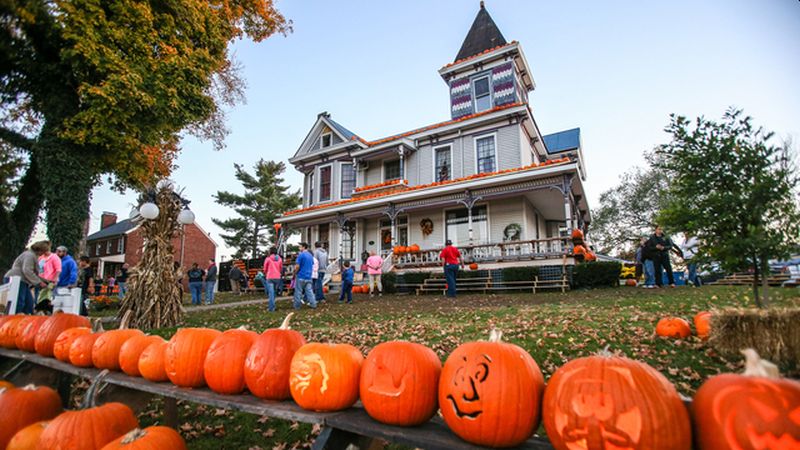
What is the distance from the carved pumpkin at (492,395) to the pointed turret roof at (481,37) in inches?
906

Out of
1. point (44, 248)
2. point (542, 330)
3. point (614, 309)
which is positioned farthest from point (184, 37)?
point (614, 309)

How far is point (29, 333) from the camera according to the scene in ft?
12.9

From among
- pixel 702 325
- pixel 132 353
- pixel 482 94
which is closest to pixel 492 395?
pixel 132 353

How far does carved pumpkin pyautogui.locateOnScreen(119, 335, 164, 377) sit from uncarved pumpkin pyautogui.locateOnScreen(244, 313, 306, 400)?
44.5 inches

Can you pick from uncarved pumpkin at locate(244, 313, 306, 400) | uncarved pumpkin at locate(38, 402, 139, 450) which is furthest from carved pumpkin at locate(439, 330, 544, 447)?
uncarved pumpkin at locate(38, 402, 139, 450)

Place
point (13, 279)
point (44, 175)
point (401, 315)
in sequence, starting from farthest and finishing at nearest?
point (44, 175) < point (401, 315) < point (13, 279)

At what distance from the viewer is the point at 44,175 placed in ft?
33.5

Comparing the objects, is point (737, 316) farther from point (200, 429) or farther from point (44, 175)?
point (44, 175)

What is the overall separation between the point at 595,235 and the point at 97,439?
3952 cm

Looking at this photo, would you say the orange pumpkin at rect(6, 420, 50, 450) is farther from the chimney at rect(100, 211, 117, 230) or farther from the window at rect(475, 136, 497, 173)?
the chimney at rect(100, 211, 117, 230)

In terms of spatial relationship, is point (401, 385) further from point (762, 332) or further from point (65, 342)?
point (762, 332)

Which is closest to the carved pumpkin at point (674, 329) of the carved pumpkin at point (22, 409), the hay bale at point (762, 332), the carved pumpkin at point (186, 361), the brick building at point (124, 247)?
the hay bale at point (762, 332)

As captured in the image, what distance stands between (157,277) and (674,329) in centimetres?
852

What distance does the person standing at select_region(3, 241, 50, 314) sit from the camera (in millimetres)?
6797
